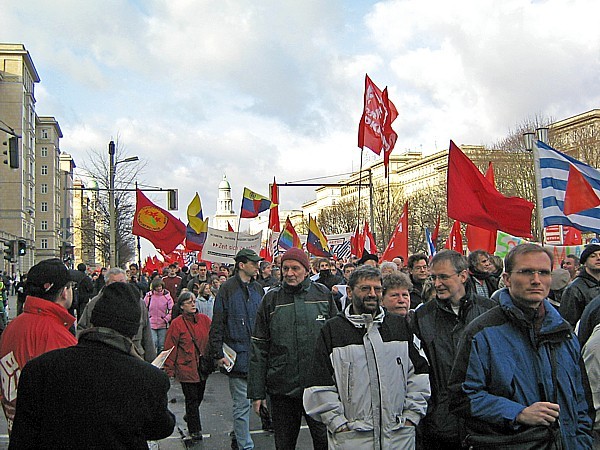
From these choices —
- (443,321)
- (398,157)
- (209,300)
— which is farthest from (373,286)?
(398,157)

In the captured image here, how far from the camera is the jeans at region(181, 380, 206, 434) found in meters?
8.27

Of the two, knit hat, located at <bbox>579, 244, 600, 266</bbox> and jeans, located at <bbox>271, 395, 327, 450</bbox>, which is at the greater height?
knit hat, located at <bbox>579, 244, 600, 266</bbox>

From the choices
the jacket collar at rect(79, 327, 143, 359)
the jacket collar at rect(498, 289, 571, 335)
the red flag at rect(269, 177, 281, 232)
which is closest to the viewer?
the jacket collar at rect(79, 327, 143, 359)

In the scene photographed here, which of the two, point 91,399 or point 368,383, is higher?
point 91,399

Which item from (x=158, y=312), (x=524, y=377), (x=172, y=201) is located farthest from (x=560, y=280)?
(x=172, y=201)

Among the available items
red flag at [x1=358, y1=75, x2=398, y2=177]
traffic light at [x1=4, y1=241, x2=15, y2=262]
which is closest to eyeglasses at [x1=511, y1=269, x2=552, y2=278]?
red flag at [x1=358, y1=75, x2=398, y2=177]

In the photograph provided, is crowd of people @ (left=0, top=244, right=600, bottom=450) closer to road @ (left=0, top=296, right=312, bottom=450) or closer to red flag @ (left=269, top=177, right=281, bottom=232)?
road @ (left=0, top=296, right=312, bottom=450)

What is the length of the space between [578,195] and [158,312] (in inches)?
306

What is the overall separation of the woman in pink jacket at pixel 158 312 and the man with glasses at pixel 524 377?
1014 cm

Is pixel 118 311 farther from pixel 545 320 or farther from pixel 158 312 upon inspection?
pixel 158 312

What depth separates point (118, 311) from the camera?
336 cm

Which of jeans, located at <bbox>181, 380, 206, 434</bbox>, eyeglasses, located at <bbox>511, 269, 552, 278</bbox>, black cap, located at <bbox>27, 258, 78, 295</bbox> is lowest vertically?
jeans, located at <bbox>181, 380, 206, 434</bbox>

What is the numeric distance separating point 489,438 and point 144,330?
12.8 feet

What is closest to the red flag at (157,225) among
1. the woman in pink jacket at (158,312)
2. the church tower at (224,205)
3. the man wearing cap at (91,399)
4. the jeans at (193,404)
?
the woman in pink jacket at (158,312)
